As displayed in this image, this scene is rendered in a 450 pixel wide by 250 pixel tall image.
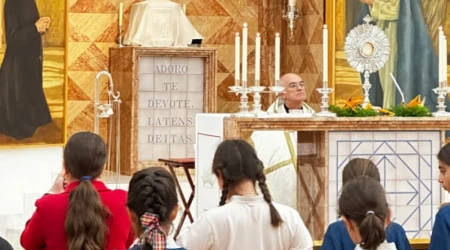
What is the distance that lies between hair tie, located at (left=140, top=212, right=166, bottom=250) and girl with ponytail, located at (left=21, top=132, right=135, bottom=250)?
55cm

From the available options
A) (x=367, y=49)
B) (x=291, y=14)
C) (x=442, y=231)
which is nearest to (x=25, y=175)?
(x=291, y=14)

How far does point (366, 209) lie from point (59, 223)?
1.45 meters

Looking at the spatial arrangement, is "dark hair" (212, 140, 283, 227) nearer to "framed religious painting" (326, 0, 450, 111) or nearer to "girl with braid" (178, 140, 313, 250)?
"girl with braid" (178, 140, 313, 250)

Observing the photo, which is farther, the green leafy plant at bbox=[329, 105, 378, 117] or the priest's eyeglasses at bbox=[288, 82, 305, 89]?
the priest's eyeglasses at bbox=[288, 82, 305, 89]

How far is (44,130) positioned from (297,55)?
400 centimetres

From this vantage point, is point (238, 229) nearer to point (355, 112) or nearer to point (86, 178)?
point (86, 178)

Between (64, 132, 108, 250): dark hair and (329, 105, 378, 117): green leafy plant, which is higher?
(329, 105, 378, 117): green leafy plant

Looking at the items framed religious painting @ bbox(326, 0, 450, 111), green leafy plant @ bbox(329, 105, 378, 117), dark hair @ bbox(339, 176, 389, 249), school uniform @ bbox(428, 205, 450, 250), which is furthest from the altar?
framed religious painting @ bbox(326, 0, 450, 111)

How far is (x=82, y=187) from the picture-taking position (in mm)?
5297

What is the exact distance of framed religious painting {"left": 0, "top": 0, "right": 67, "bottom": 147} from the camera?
13281 millimetres

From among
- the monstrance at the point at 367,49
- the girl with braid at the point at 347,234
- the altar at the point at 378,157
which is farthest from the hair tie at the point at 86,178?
the monstrance at the point at 367,49

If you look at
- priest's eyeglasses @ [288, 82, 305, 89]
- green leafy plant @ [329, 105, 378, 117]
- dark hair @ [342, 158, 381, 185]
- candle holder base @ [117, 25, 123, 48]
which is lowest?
dark hair @ [342, 158, 381, 185]

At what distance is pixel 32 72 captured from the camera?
13578 mm

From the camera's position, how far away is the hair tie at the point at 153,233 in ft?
15.3
